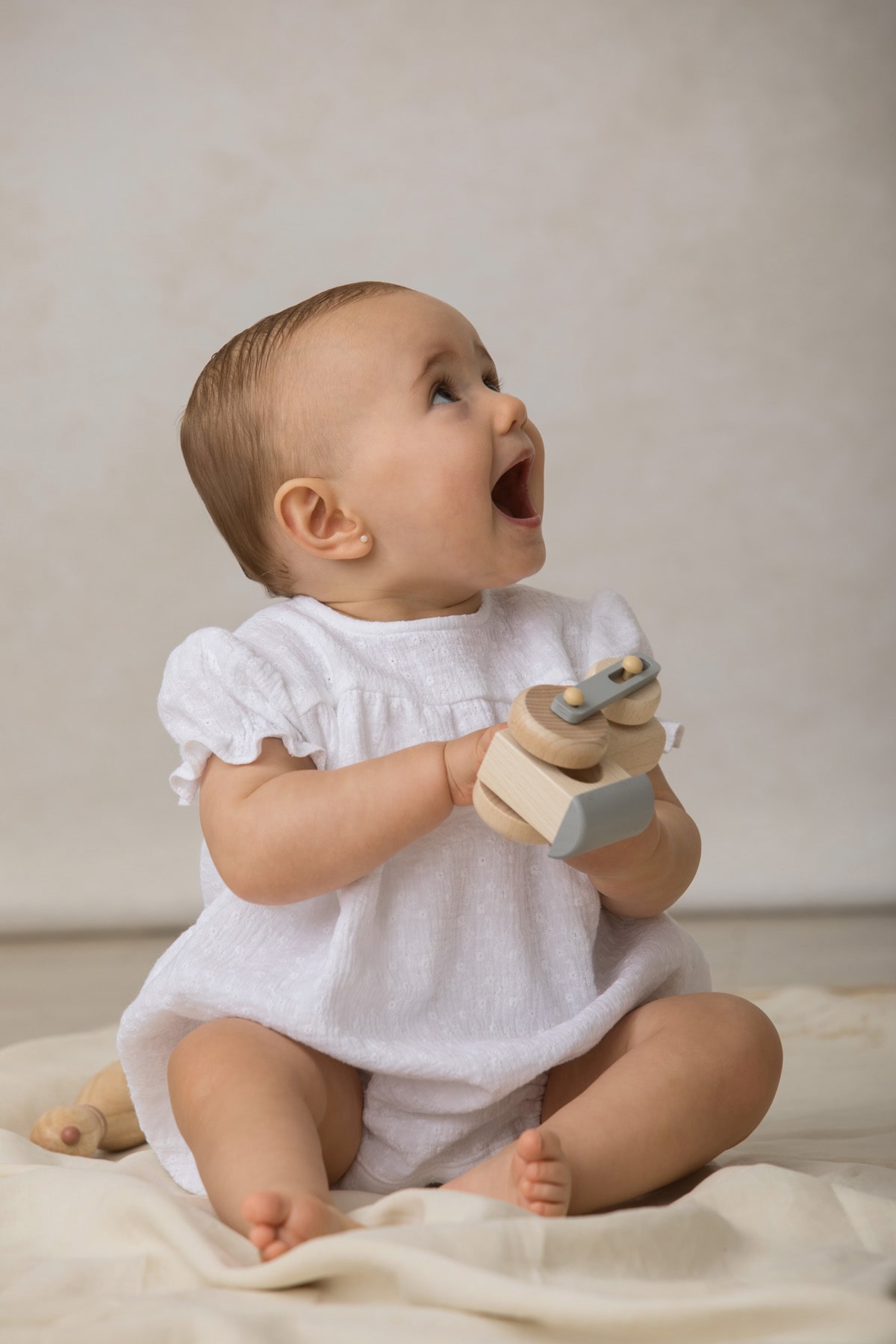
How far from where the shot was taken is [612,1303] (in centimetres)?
70

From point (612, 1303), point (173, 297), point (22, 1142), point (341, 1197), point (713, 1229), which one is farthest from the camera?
point (173, 297)

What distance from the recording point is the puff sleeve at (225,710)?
1018 mm

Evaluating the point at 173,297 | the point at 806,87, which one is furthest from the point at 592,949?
the point at 806,87

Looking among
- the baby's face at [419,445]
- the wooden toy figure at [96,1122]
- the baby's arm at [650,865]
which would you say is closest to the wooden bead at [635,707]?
the baby's arm at [650,865]

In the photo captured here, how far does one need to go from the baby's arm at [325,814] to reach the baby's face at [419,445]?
0.19m

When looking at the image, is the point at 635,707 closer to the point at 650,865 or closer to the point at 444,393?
the point at 650,865

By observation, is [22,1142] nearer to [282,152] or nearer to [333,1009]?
[333,1009]

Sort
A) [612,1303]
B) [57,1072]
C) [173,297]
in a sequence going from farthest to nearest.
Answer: [173,297] → [57,1072] → [612,1303]

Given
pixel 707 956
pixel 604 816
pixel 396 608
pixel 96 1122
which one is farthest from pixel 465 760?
pixel 707 956

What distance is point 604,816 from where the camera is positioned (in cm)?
80

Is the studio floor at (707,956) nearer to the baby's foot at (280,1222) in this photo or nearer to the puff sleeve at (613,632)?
the puff sleeve at (613,632)

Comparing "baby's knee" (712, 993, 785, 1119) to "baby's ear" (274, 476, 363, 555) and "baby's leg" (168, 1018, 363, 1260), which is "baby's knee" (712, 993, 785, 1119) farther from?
"baby's ear" (274, 476, 363, 555)

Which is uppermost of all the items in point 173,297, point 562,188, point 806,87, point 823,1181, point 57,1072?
point 806,87

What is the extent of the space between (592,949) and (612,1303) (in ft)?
1.39
